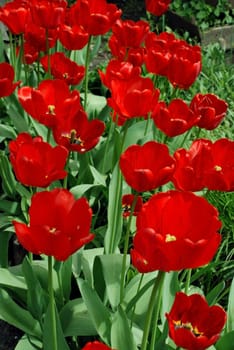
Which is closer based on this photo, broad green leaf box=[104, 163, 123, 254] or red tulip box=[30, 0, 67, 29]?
broad green leaf box=[104, 163, 123, 254]

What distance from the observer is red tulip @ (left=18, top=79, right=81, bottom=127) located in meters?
1.86

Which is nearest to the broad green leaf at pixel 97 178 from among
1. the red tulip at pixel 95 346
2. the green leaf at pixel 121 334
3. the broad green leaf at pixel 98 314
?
the broad green leaf at pixel 98 314

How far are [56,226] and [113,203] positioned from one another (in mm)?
792

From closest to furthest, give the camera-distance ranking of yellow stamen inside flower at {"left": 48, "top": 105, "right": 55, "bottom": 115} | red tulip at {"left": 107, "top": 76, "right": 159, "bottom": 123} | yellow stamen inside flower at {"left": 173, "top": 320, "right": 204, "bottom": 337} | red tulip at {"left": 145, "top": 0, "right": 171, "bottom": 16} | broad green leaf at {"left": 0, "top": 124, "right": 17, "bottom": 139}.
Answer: yellow stamen inside flower at {"left": 173, "top": 320, "right": 204, "bottom": 337}, red tulip at {"left": 107, "top": 76, "right": 159, "bottom": 123}, yellow stamen inside flower at {"left": 48, "top": 105, "right": 55, "bottom": 115}, broad green leaf at {"left": 0, "top": 124, "right": 17, "bottom": 139}, red tulip at {"left": 145, "top": 0, "right": 171, "bottom": 16}

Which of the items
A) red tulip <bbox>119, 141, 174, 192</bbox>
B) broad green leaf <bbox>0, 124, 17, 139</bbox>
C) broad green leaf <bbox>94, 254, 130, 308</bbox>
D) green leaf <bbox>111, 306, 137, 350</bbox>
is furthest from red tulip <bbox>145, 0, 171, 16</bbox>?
green leaf <bbox>111, 306, 137, 350</bbox>

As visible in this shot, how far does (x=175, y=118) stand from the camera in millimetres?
1892

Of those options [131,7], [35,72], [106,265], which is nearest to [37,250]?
[106,265]

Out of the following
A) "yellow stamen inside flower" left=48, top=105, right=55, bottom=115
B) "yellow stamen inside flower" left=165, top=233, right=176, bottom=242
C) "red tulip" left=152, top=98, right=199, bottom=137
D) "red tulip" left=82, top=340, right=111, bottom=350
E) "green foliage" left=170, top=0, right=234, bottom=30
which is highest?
"yellow stamen inside flower" left=165, top=233, right=176, bottom=242

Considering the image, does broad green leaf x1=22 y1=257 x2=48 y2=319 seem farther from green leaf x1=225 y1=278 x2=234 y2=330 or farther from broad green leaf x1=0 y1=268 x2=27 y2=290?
green leaf x1=225 y1=278 x2=234 y2=330

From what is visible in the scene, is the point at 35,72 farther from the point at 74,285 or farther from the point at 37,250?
the point at 37,250

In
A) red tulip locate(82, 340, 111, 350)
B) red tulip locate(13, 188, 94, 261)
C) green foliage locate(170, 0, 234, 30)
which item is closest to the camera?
red tulip locate(82, 340, 111, 350)

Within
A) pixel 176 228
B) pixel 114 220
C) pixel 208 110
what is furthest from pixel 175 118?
pixel 176 228

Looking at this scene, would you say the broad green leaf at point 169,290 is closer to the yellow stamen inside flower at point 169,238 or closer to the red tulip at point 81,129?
the red tulip at point 81,129

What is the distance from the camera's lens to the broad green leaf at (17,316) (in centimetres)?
185
